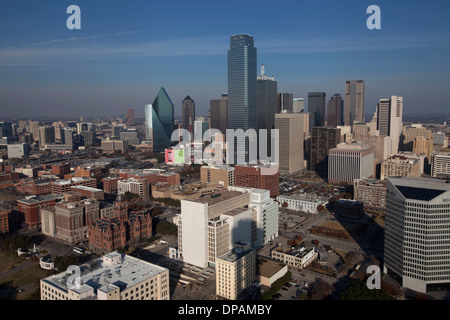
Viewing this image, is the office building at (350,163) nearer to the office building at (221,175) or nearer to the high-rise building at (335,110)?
the office building at (221,175)

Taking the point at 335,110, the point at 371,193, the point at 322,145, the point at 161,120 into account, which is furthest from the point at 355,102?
the point at 371,193

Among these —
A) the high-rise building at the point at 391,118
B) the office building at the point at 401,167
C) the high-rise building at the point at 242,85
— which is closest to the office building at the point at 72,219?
the high-rise building at the point at 242,85

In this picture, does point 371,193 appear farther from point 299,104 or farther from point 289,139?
point 299,104

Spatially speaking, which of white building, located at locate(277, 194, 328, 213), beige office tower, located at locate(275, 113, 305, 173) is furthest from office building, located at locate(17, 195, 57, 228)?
beige office tower, located at locate(275, 113, 305, 173)

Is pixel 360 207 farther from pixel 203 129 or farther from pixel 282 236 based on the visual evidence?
pixel 203 129
